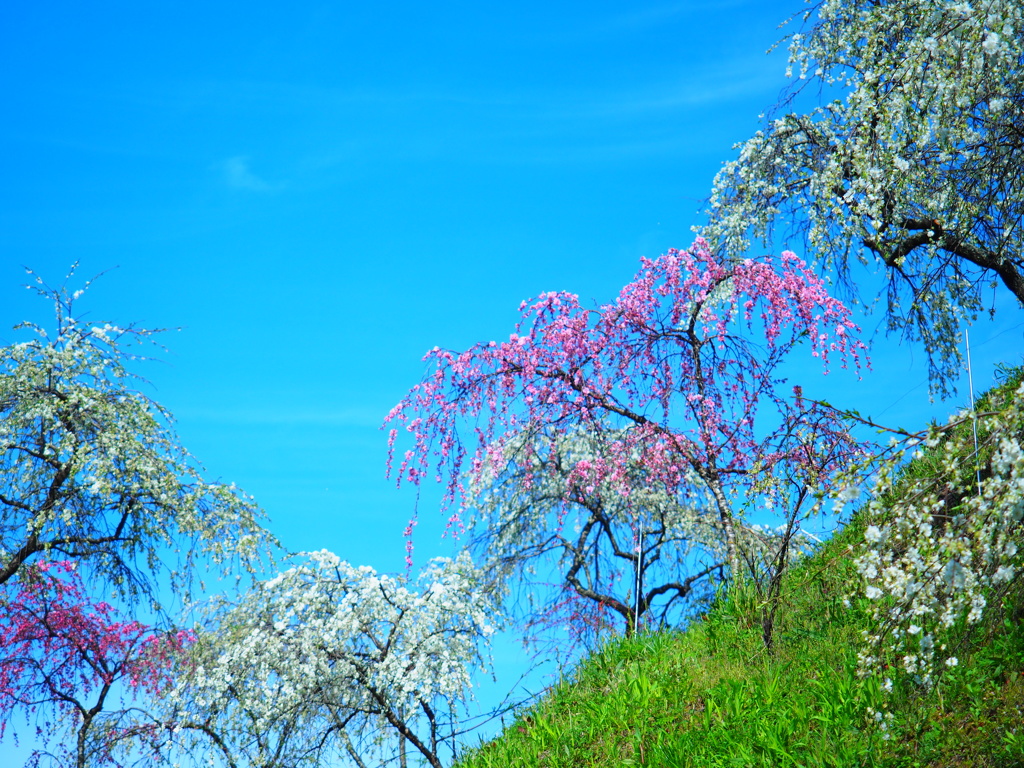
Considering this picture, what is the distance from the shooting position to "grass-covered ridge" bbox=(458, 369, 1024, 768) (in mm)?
5344

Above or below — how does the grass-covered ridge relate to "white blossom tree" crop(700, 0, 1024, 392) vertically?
below

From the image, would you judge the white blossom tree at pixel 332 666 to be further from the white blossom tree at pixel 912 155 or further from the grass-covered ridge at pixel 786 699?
the white blossom tree at pixel 912 155

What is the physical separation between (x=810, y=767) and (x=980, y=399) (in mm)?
6123

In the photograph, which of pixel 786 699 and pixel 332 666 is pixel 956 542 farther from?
pixel 332 666

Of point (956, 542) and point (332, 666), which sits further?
point (332, 666)

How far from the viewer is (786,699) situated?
20.4ft

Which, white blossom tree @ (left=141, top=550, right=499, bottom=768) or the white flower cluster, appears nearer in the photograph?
the white flower cluster

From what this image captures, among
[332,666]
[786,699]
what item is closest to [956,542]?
[786,699]

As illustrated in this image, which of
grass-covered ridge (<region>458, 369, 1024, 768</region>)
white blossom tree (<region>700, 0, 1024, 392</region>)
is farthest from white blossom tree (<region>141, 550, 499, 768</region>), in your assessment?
white blossom tree (<region>700, 0, 1024, 392</region>)

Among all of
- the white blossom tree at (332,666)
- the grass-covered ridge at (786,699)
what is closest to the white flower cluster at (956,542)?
the grass-covered ridge at (786,699)

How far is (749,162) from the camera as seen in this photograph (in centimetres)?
1171

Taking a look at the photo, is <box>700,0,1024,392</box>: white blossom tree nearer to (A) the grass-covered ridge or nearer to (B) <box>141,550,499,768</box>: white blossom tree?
(A) the grass-covered ridge

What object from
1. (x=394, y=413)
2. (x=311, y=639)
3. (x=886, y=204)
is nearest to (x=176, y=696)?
(x=311, y=639)

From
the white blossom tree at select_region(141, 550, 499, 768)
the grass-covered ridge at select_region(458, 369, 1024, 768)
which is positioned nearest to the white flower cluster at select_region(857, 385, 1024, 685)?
the grass-covered ridge at select_region(458, 369, 1024, 768)
